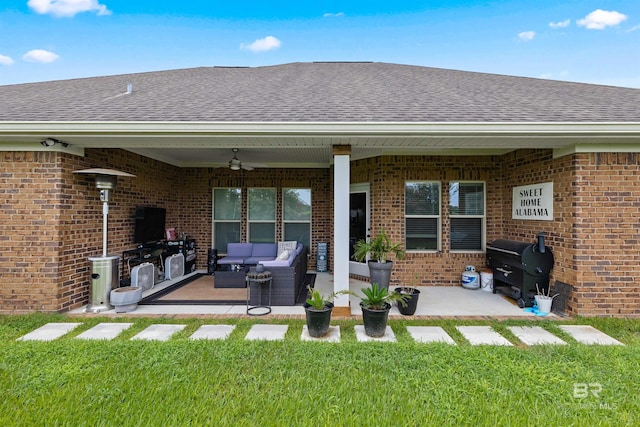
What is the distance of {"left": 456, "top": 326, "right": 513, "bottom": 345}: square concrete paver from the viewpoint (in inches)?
146

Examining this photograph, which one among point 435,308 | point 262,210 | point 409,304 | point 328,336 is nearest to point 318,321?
point 328,336

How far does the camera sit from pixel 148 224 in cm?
673

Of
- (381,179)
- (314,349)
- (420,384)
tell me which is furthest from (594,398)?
(381,179)

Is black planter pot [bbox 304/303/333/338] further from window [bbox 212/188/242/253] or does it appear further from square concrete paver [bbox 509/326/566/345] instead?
window [bbox 212/188/242/253]

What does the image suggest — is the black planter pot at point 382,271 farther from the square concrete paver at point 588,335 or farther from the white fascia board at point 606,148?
the white fascia board at point 606,148

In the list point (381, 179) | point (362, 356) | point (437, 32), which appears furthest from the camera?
point (437, 32)

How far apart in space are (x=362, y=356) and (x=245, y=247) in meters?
5.41

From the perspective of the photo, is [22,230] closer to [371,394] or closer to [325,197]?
[371,394]

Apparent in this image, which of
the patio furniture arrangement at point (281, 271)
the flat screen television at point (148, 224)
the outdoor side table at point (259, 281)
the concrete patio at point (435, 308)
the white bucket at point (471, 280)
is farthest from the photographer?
the flat screen television at point (148, 224)

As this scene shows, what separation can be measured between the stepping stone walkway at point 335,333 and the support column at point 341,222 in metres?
0.55

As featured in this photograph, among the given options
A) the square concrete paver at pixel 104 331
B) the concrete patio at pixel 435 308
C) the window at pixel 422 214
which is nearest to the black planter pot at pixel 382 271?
the concrete patio at pixel 435 308

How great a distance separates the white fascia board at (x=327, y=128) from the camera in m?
4.16

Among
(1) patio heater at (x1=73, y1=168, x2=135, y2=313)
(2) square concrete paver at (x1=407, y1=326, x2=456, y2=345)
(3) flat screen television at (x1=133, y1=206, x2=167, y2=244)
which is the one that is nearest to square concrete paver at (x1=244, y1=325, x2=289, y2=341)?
(2) square concrete paver at (x1=407, y1=326, x2=456, y2=345)

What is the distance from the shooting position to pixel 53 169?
184 inches
